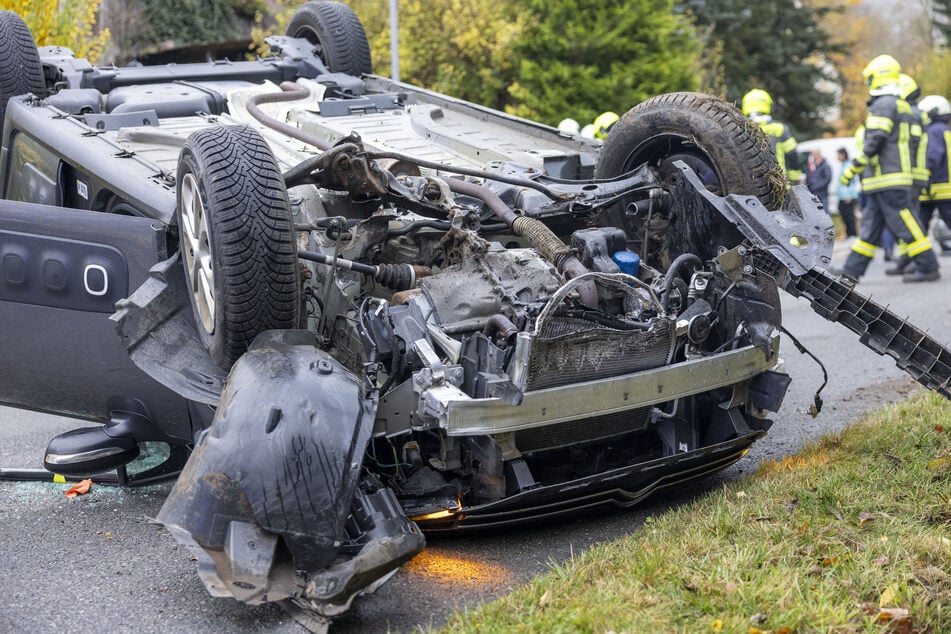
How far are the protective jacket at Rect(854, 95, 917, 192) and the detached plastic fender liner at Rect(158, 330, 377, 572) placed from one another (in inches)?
300

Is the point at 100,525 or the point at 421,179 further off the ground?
the point at 421,179

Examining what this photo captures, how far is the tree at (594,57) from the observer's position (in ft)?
48.3

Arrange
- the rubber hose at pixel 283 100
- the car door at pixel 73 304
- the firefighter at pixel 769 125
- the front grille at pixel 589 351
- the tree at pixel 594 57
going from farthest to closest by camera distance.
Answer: the tree at pixel 594 57
the firefighter at pixel 769 125
the rubber hose at pixel 283 100
the car door at pixel 73 304
the front grille at pixel 589 351

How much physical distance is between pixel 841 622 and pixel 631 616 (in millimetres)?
610

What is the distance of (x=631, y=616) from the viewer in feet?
10.8

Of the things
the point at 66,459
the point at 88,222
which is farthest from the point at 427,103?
the point at 66,459

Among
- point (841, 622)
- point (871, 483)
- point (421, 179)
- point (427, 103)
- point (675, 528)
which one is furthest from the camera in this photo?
point (427, 103)

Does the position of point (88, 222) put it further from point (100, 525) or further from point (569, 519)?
point (569, 519)

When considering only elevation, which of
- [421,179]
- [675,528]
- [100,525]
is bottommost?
[100,525]

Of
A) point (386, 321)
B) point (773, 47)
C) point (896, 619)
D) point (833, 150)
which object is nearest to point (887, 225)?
point (386, 321)

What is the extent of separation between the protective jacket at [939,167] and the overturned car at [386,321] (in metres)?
6.45

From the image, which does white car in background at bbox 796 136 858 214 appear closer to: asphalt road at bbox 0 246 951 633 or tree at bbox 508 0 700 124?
tree at bbox 508 0 700 124

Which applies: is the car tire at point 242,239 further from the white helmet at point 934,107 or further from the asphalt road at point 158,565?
the white helmet at point 934,107

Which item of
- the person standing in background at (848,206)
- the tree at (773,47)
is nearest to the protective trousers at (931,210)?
the person standing in background at (848,206)
